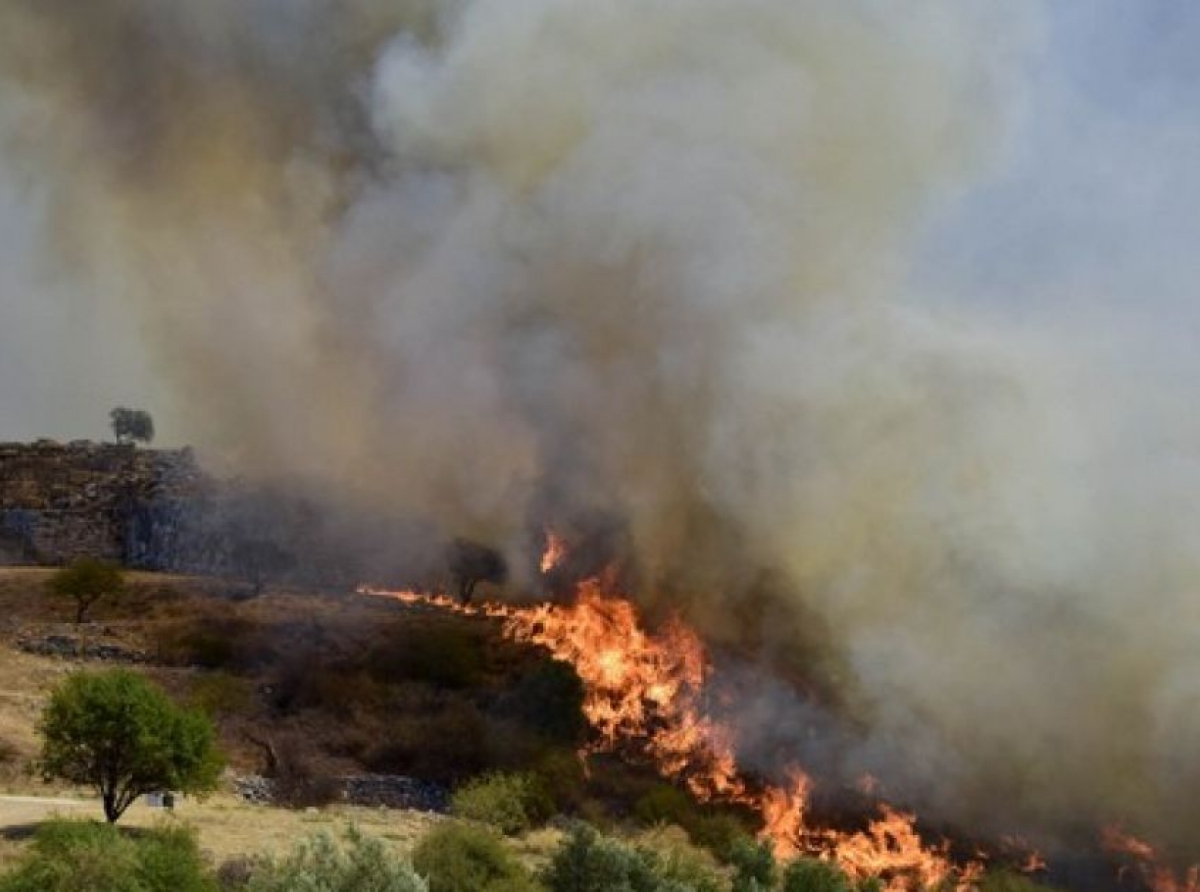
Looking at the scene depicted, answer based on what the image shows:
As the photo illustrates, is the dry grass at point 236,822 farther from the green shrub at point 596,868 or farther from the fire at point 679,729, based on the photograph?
the fire at point 679,729

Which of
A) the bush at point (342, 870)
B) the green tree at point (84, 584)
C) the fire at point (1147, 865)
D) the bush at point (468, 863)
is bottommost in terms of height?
the bush at point (468, 863)

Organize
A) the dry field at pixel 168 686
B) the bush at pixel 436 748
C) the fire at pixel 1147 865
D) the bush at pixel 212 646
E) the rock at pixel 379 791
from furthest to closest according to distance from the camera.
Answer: the bush at pixel 212 646 < the bush at pixel 436 748 < the rock at pixel 379 791 < the fire at pixel 1147 865 < the dry field at pixel 168 686

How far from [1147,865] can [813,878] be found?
1007 cm

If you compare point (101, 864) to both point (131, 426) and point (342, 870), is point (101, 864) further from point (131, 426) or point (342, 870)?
point (131, 426)

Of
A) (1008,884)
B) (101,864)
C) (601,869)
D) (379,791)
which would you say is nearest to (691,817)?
(1008,884)

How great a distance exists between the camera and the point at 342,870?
20.2 metres

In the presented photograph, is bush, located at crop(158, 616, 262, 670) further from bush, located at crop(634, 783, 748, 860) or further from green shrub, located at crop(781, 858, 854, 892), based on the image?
green shrub, located at crop(781, 858, 854, 892)

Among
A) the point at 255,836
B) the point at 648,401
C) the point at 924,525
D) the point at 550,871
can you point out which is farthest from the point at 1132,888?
the point at 255,836

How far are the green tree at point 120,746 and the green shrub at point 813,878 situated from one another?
12.8 metres

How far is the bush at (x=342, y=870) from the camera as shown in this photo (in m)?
19.9

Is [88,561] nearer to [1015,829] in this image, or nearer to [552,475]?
[552,475]

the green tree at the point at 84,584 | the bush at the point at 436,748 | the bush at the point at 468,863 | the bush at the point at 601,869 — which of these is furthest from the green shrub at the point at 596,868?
the green tree at the point at 84,584

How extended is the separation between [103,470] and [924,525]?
7266cm

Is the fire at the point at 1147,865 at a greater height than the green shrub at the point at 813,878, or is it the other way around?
the fire at the point at 1147,865
